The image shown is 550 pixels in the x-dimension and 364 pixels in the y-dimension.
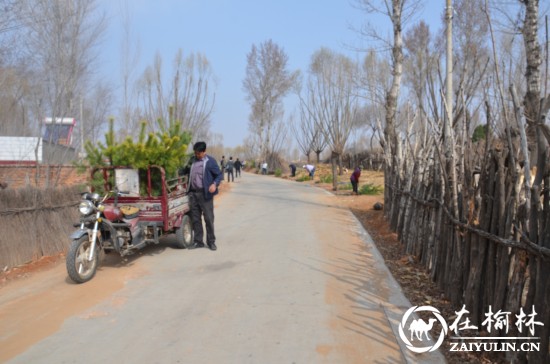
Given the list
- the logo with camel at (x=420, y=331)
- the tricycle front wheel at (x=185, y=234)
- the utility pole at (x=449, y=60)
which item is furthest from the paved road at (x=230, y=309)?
the utility pole at (x=449, y=60)

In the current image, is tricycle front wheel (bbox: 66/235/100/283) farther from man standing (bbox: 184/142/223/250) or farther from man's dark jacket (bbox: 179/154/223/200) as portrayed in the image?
man's dark jacket (bbox: 179/154/223/200)

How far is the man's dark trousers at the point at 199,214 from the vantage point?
831 centimetres

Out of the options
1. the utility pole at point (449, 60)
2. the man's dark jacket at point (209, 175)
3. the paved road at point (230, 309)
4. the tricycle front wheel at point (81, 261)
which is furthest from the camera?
the utility pole at point (449, 60)

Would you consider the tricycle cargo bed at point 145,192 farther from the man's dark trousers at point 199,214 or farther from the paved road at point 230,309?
the paved road at point 230,309

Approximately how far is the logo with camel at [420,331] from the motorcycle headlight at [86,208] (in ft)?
14.6

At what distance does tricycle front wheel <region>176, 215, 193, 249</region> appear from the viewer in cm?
833

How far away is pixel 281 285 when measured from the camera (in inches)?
236

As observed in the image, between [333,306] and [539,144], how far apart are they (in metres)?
2.73

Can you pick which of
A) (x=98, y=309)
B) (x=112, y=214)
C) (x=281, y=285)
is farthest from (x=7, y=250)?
(x=281, y=285)

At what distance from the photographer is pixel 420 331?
4590 mm

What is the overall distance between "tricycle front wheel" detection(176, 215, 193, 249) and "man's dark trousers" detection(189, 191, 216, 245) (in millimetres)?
170

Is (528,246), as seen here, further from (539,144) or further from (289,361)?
(289,361)

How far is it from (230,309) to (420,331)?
80.6 inches

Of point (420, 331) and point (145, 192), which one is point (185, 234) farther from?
point (420, 331)
